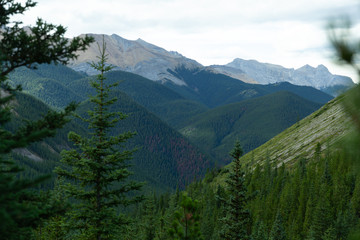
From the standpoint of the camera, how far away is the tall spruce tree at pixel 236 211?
1019 inches

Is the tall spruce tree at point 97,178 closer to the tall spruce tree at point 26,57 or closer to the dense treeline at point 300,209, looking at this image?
the tall spruce tree at point 26,57

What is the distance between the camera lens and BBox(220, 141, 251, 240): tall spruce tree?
25875 mm

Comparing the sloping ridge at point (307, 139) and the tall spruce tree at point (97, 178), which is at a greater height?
the sloping ridge at point (307, 139)

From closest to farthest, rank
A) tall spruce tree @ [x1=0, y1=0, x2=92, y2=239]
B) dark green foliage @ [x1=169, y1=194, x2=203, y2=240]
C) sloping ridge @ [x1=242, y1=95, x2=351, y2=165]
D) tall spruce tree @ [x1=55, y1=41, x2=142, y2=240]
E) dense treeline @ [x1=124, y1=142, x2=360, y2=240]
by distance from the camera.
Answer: tall spruce tree @ [x1=0, y1=0, x2=92, y2=239] → dark green foliage @ [x1=169, y1=194, x2=203, y2=240] → tall spruce tree @ [x1=55, y1=41, x2=142, y2=240] → dense treeline @ [x1=124, y1=142, x2=360, y2=240] → sloping ridge @ [x1=242, y1=95, x2=351, y2=165]

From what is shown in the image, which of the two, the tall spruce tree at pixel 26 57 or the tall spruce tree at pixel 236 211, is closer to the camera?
the tall spruce tree at pixel 26 57

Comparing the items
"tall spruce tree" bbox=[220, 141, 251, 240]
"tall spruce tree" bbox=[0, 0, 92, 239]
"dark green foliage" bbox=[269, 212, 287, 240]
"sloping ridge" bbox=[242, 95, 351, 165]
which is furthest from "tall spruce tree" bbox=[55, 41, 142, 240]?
"sloping ridge" bbox=[242, 95, 351, 165]

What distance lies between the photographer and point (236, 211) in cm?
2673

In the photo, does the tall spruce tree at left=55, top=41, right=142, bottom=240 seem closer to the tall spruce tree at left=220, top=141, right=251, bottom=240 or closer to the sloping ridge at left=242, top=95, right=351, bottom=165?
the tall spruce tree at left=220, top=141, right=251, bottom=240

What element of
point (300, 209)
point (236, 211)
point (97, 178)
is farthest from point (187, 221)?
point (300, 209)

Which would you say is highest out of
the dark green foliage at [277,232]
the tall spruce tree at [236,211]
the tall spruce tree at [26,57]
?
the tall spruce tree at [26,57]

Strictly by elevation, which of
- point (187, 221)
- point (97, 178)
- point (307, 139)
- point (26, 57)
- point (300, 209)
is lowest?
point (300, 209)

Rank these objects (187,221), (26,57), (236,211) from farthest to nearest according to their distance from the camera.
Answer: (236,211) < (187,221) < (26,57)

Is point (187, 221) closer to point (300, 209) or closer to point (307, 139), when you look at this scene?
point (300, 209)

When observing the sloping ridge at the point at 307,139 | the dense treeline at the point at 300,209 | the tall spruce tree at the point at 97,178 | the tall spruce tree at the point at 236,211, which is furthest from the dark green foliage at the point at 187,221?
the sloping ridge at the point at 307,139
